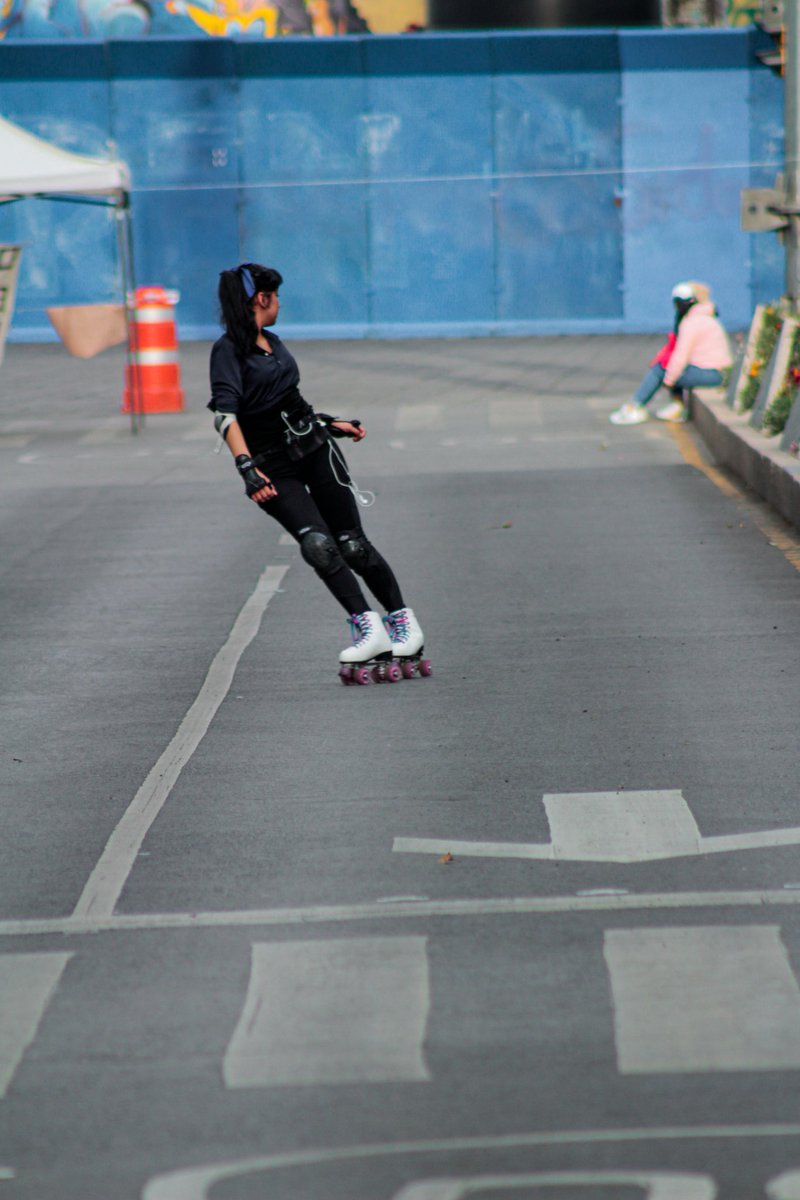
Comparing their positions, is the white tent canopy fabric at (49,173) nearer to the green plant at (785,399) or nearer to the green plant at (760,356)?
the green plant at (760,356)

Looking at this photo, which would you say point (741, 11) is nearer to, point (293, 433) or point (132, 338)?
point (132, 338)

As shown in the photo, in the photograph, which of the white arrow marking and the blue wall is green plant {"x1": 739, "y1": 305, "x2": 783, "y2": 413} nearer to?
the white arrow marking

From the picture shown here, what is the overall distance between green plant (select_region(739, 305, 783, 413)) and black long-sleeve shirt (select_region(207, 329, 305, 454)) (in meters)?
9.79

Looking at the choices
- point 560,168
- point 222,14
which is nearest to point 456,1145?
point 560,168

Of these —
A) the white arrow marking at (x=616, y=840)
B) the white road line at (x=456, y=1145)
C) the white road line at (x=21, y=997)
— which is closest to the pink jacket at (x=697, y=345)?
the white arrow marking at (x=616, y=840)

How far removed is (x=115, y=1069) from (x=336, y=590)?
4.53 metres

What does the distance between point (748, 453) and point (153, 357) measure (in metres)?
8.87

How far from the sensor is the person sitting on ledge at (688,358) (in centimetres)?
1978

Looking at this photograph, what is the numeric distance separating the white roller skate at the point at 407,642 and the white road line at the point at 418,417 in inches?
441

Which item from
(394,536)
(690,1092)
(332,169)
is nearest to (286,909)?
(690,1092)

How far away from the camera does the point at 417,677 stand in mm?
8992

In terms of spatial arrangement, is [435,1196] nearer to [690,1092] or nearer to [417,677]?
[690,1092]

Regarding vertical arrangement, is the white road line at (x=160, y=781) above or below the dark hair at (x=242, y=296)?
below

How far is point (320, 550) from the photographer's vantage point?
28.6 feet
